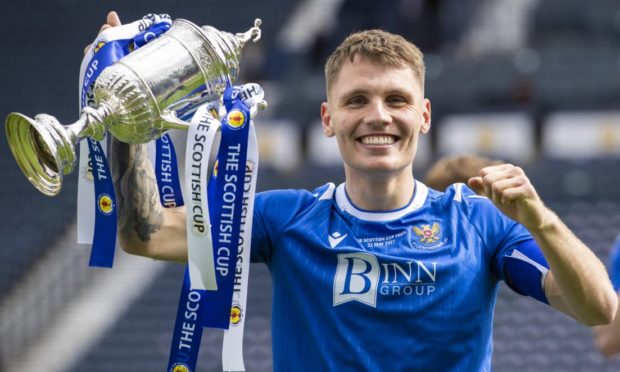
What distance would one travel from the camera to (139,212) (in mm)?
2742

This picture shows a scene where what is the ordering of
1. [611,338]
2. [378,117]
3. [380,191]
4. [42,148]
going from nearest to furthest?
[42,148], [378,117], [380,191], [611,338]

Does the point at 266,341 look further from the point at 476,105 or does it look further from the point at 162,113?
the point at 162,113

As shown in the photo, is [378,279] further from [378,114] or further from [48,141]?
[48,141]

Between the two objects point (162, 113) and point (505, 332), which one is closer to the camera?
point (162, 113)

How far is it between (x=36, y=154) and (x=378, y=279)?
2.77ft

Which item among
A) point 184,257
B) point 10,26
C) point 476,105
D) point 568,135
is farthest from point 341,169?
point 184,257

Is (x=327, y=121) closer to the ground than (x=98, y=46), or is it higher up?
closer to the ground

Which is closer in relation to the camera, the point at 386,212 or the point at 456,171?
the point at 386,212

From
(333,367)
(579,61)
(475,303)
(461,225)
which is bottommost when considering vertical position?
(333,367)

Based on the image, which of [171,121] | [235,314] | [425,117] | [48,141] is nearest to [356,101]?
[425,117]

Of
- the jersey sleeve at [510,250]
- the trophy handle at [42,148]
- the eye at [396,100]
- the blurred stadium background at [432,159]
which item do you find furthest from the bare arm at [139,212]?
the blurred stadium background at [432,159]

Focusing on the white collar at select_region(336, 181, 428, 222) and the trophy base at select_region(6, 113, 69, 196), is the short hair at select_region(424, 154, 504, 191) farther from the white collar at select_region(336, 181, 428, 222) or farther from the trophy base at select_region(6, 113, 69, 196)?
the trophy base at select_region(6, 113, 69, 196)

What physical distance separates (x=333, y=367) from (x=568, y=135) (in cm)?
692

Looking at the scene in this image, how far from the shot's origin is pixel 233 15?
1166 cm
